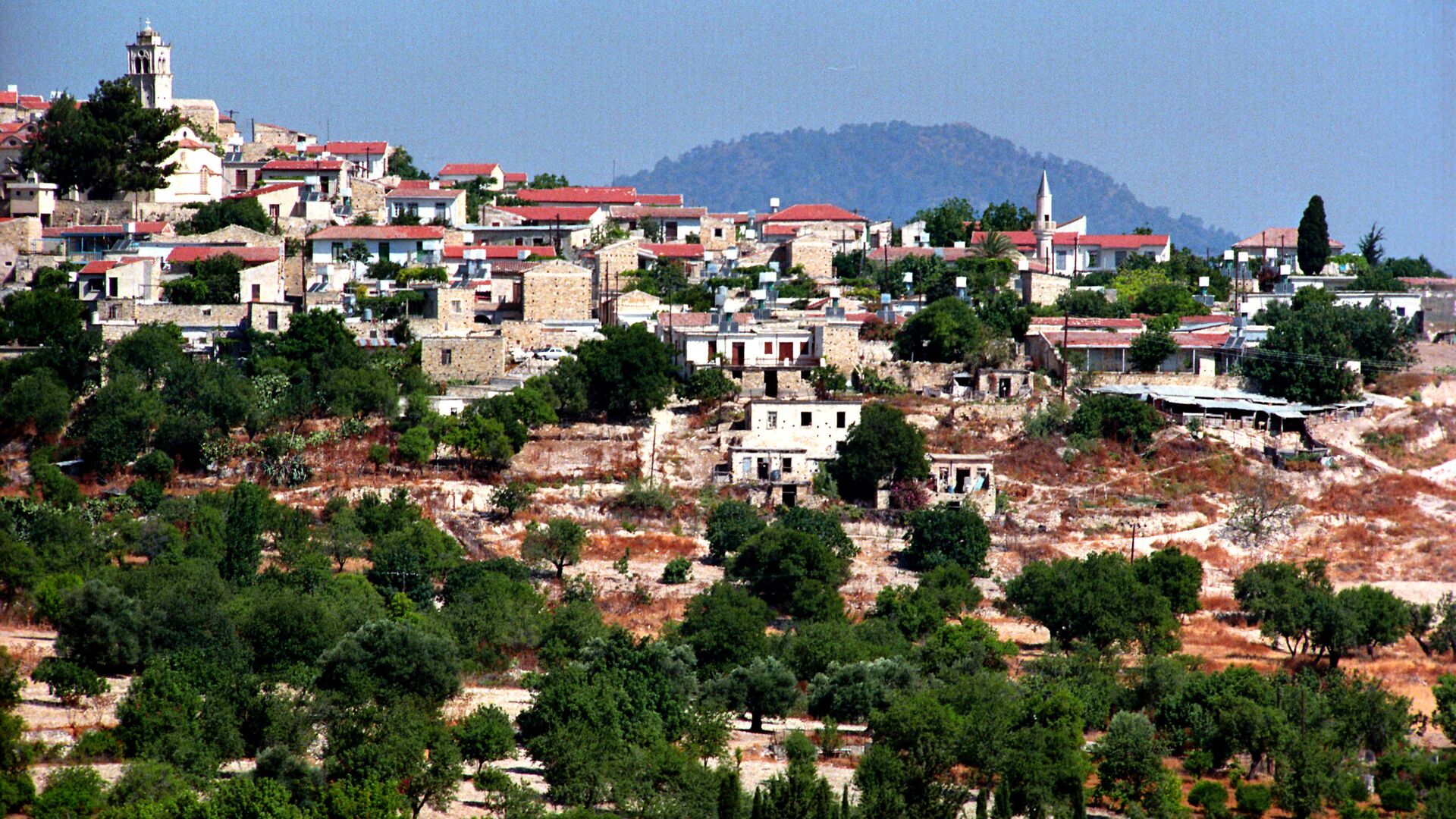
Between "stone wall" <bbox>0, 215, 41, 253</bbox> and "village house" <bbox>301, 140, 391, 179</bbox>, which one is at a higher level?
"village house" <bbox>301, 140, 391, 179</bbox>

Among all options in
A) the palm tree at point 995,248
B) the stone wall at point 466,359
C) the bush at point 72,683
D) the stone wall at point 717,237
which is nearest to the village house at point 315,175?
the stone wall at point 717,237

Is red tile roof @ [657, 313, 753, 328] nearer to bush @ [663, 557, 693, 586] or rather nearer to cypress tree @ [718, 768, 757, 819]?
bush @ [663, 557, 693, 586]

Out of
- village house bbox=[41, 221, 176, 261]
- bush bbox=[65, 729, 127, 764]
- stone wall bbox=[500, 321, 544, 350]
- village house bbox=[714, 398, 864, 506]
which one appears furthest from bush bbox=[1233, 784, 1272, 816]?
village house bbox=[41, 221, 176, 261]

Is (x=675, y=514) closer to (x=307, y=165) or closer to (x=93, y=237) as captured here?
(x=93, y=237)

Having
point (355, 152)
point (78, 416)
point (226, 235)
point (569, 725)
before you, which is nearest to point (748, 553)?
point (569, 725)

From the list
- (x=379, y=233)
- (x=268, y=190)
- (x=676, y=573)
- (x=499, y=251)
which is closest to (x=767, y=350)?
(x=676, y=573)
